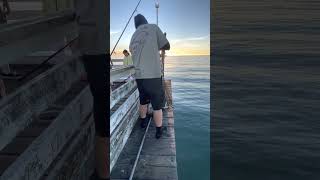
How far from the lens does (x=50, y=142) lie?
10.0 ft

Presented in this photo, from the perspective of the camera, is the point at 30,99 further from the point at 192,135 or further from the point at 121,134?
the point at 192,135

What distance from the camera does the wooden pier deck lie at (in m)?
5.53

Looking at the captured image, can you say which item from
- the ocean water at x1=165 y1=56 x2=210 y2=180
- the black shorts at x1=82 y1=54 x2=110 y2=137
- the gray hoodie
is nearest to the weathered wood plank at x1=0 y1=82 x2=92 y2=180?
the black shorts at x1=82 y1=54 x2=110 y2=137

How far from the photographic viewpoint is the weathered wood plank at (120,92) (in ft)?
22.8

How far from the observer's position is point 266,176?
8414mm

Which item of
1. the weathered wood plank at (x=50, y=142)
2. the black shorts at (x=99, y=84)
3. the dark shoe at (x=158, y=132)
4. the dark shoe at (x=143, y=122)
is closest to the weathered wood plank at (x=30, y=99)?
the weathered wood plank at (x=50, y=142)

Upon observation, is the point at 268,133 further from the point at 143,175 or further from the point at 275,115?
the point at 143,175

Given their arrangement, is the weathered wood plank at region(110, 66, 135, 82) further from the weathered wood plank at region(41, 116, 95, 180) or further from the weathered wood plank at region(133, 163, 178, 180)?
the weathered wood plank at region(41, 116, 95, 180)

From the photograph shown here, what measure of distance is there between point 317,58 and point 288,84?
27.7ft

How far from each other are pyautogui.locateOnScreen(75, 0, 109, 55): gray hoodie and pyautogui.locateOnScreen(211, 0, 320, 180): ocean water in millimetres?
4613

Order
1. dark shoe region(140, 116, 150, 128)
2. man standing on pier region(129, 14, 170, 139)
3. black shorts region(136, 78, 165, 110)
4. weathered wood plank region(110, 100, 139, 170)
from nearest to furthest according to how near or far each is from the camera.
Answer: weathered wood plank region(110, 100, 139, 170) < man standing on pier region(129, 14, 170, 139) < black shorts region(136, 78, 165, 110) < dark shoe region(140, 116, 150, 128)

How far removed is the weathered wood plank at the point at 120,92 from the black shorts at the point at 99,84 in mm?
2658

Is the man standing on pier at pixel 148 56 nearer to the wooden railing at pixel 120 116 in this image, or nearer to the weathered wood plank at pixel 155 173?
the wooden railing at pixel 120 116

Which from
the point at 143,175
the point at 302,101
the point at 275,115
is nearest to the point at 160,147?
the point at 143,175
